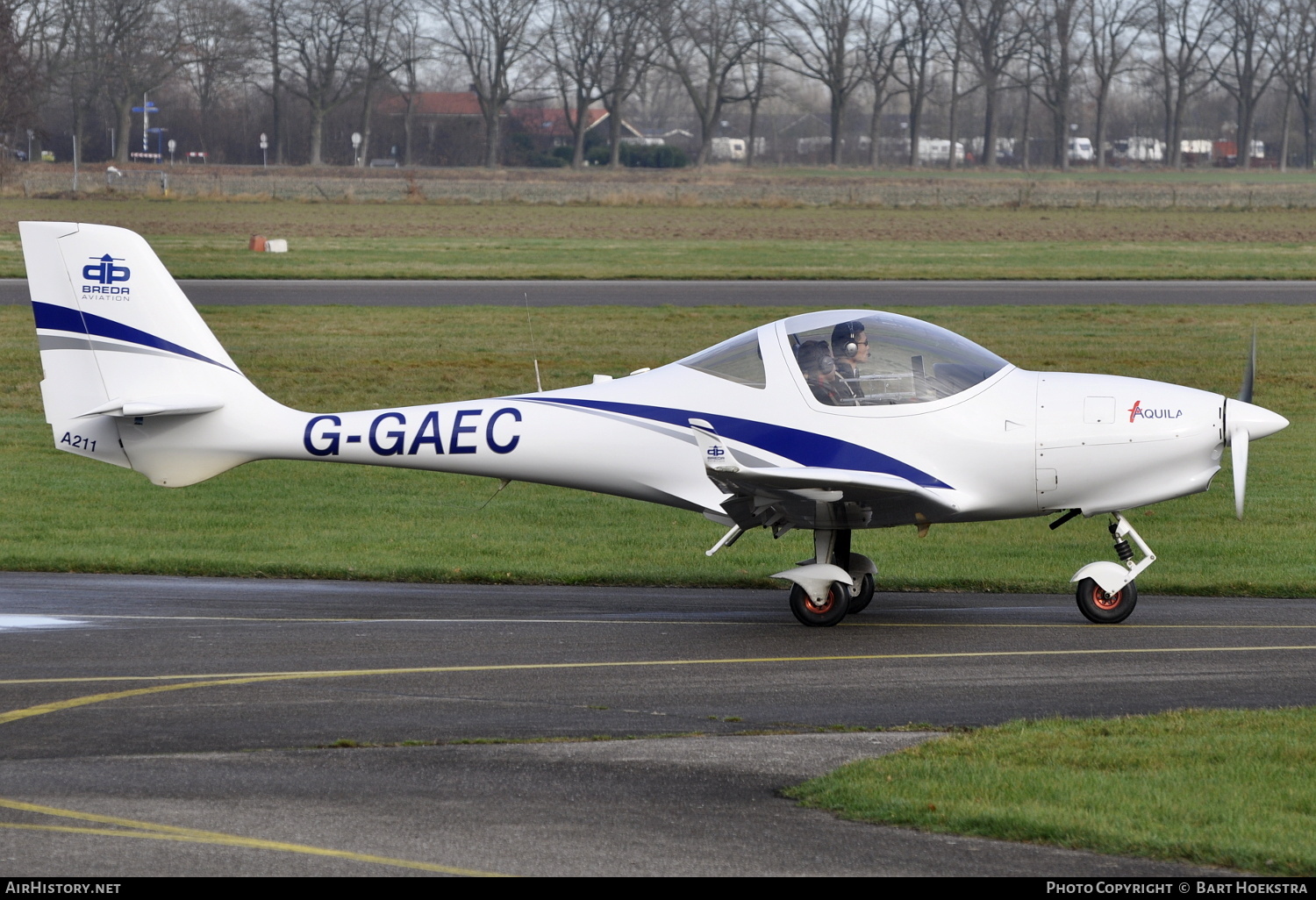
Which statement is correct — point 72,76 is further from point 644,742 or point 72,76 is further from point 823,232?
point 644,742

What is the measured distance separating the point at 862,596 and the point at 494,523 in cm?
520

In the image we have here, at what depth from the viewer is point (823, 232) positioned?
5359 cm

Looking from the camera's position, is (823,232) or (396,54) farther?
(396,54)

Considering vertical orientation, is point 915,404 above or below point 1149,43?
below

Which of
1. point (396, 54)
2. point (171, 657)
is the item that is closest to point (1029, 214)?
point (171, 657)

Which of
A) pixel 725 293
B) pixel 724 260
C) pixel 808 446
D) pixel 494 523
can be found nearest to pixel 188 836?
pixel 808 446

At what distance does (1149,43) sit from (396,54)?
66422 millimetres

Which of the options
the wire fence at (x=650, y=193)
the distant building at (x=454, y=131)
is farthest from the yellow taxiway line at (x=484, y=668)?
the distant building at (x=454, y=131)

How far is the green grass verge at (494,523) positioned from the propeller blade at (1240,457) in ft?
7.45

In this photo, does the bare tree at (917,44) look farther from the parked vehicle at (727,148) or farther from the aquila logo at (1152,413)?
the aquila logo at (1152,413)

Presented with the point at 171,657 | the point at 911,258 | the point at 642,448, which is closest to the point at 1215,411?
the point at 642,448

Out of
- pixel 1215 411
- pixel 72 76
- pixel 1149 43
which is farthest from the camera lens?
pixel 1149 43

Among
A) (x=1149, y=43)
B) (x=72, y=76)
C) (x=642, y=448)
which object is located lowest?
(x=642, y=448)

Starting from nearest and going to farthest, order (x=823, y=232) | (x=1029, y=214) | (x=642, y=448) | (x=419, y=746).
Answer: (x=419, y=746), (x=642, y=448), (x=823, y=232), (x=1029, y=214)
